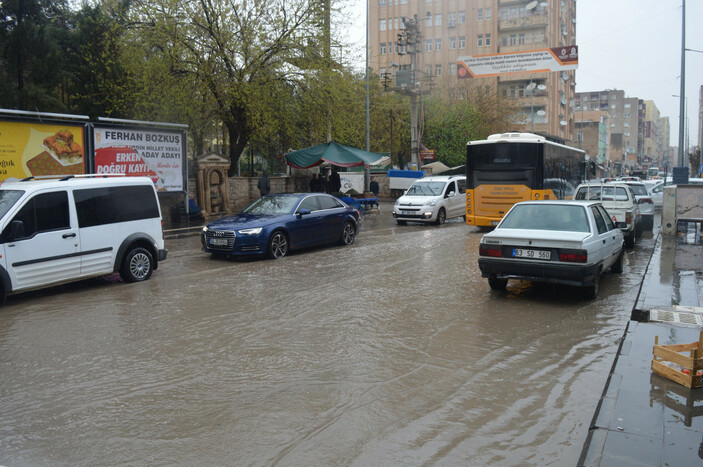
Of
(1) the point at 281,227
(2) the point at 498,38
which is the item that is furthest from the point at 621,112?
(1) the point at 281,227

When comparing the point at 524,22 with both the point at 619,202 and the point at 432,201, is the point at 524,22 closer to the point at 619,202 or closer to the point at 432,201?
the point at 432,201

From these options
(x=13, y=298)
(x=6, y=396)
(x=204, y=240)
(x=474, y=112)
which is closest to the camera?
(x=6, y=396)

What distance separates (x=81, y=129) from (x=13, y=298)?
808cm

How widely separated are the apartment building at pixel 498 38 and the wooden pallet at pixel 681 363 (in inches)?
2386

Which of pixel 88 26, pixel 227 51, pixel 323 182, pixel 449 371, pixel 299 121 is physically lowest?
pixel 449 371

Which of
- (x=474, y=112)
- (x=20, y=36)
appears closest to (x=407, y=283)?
(x=20, y=36)

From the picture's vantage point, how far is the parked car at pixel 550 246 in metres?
8.29

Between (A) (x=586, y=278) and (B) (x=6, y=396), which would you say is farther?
(A) (x=586, y=278)

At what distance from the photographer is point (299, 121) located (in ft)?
83.0

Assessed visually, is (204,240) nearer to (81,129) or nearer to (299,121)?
(81,129)

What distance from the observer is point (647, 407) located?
4.65 metres

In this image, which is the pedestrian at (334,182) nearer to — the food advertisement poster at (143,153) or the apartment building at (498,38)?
the food advertisement poster at (143,153)

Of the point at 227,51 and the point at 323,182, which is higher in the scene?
the point at 227,51

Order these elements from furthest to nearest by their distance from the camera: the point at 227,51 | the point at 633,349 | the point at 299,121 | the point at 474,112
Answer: the point at 474,112, the point at 299,121, the point at 227,51, the point at 633,349
